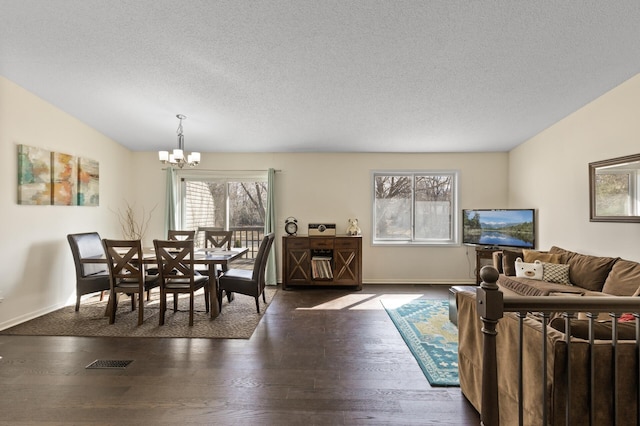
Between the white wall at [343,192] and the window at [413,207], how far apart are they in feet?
0.63

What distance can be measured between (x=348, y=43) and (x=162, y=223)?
470 centimetres

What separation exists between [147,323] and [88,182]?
253 cm

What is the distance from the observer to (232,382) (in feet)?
7.62

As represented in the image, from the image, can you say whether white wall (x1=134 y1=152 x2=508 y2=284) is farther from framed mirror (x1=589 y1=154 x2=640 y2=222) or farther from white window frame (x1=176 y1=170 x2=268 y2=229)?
framed mirror (x1=589 y1=154 x2=640 y2=222)

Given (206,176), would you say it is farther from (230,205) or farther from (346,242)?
(346,242)

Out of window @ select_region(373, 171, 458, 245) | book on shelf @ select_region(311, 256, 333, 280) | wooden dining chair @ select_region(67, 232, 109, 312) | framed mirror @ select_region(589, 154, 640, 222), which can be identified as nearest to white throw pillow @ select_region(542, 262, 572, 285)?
framed mirror @ select_region(589, 154, 640, 222)

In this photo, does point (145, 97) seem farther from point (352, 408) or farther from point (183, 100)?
point (352, 408)

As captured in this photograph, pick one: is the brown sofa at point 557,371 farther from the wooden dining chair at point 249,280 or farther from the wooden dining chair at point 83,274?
the wooden dining chair at point 83,274

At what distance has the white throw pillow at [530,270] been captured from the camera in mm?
3682

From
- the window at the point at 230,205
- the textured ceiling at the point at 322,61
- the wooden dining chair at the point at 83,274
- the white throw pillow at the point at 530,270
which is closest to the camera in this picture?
the textured ceiling at the point at 322,61

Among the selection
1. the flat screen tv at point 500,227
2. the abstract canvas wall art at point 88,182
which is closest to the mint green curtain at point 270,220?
the abstract canvas wall art at point 88,182

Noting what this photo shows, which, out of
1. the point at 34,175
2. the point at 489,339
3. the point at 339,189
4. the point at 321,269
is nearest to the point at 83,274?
the point at 34,175

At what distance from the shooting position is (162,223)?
5.64m

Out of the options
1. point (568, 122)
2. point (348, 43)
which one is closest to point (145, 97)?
point (348, 43)
